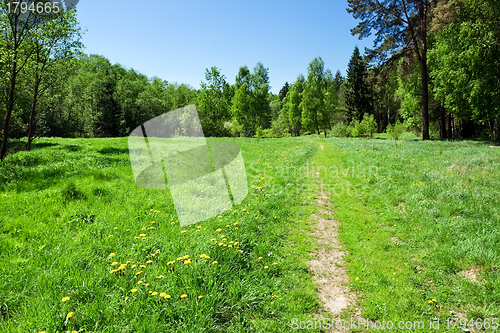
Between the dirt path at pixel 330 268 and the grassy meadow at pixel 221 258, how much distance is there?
0.16 meters

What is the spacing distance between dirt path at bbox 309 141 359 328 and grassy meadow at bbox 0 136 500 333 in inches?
6.4

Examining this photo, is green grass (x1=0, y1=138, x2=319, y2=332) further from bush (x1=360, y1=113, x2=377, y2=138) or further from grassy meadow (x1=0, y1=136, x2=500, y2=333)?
bush (x1=360, y1=113, x2=377, y2=138)

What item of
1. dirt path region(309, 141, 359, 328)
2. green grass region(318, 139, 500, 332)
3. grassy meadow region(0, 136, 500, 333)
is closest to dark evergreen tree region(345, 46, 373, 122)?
green grass region(318, 139, 500, 332)

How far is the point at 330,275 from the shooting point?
179 inches

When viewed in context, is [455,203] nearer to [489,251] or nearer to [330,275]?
[489,251]

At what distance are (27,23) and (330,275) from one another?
18295 millimetres

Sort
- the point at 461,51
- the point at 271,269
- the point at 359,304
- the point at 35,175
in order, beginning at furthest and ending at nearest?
1. the point at 461,51
2. the point at 35,175
3. the point at 271,269
4. the point at 359,304

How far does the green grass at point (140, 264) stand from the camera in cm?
296

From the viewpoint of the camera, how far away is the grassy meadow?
122 inches

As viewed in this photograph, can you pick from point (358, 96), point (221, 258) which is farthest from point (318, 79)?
point (221, 258)

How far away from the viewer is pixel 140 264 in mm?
3906

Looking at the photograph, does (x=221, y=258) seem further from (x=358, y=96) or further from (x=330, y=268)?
(x=358, y=96)

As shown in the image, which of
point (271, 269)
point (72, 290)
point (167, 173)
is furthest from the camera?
point (167, 173)

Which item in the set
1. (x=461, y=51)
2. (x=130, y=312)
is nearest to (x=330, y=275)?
(x=130, y=312)
